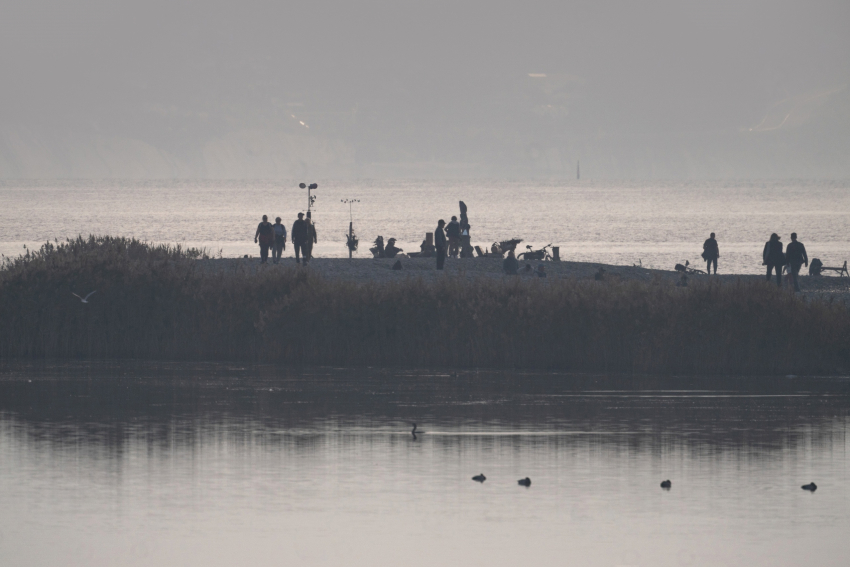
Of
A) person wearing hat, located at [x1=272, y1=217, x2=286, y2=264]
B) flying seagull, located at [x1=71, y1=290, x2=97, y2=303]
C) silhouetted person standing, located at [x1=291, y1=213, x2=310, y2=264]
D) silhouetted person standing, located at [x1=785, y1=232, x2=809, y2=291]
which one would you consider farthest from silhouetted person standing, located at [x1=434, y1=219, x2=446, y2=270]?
flying seagull, located at [x1=71, y1=290, x2=97, y2=303]

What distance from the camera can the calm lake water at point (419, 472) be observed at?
1363cm

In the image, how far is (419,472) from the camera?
17594 millimetres

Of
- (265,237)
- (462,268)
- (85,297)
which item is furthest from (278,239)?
(85,297)

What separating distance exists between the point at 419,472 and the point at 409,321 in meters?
13.0

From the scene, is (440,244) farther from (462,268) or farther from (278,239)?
(278,239)

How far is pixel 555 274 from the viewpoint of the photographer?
43.3 m

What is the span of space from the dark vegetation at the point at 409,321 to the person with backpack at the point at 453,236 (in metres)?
13.5

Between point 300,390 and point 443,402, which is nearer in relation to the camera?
point 443,402

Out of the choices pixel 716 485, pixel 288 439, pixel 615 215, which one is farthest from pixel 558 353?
pixel 615 215

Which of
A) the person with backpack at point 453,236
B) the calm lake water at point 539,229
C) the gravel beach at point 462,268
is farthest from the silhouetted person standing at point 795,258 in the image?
the calm lake water at point 539,229

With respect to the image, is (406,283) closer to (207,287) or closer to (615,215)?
(207,287)

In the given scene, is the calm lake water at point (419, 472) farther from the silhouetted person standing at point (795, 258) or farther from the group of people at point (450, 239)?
the group of people at point (450, 239)

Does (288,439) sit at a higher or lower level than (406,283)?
lower

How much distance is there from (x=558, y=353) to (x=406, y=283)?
3919 millimetres
